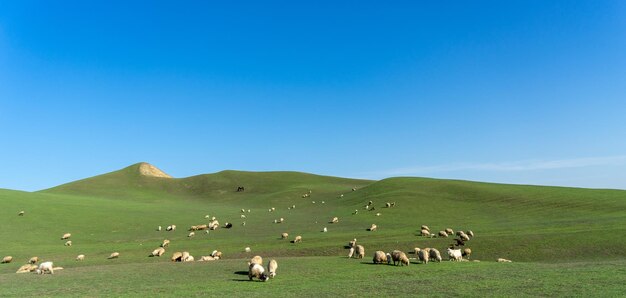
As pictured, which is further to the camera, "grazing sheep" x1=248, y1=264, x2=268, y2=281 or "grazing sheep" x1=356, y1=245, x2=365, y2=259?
"grazing sheep" x1=356, y1=245, x2=365, y2=259

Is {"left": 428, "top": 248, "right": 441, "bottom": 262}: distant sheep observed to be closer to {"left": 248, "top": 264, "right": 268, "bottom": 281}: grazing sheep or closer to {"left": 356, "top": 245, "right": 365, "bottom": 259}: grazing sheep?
{"left": 356, "top": 245, "right": 365, "bottom": 259}: grazing sheep

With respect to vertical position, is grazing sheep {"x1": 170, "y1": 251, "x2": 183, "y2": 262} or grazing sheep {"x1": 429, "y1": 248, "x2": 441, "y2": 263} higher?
grazing sheep {"x1": 429, "y1": 248, "x2": 441, "y2": 263}

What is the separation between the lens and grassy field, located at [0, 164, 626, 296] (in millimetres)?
20609

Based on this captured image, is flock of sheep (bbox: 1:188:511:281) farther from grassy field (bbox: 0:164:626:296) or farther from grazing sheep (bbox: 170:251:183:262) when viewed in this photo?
grassy field (bbox: 0:164:626:296)

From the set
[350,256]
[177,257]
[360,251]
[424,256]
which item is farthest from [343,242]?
[177,257]

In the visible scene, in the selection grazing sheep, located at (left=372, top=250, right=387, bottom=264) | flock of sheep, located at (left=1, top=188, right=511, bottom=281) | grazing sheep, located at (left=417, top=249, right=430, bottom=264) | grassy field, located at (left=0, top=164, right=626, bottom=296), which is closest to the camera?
grassy field, located at (left=0, top=164, right=626, bottom=296)

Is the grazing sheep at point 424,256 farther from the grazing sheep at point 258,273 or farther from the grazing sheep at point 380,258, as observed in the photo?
the grazing sheep at point 258,273

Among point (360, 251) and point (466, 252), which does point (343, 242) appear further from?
point (466, 252)

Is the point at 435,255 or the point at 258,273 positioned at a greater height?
the point at 435,255

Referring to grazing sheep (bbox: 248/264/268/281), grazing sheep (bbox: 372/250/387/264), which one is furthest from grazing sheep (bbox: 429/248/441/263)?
grazing sheep (bbox: 248/264/268/281)

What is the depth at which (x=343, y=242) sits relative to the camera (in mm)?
40188

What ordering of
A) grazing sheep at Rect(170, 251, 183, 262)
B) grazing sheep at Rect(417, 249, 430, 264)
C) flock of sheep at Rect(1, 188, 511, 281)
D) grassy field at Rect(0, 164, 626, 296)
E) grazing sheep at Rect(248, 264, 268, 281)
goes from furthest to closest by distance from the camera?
grazing sheep at Rect(170, 251, 183, 262)
grazing sheep at Rect(417, 249, 430, 264)
flock of sheep at Rect(1, 188, 511, 281)
grazing sheep at Rect(248, 264, 268, 281)
grassy field at Rect(0, 164, 626, 296)

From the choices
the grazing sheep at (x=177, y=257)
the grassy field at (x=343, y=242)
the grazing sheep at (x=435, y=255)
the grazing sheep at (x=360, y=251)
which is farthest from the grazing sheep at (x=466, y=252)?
the grazing sheep at (x=177, y=257)

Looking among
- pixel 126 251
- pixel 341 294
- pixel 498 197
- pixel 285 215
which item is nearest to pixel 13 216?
pixel 126 251
